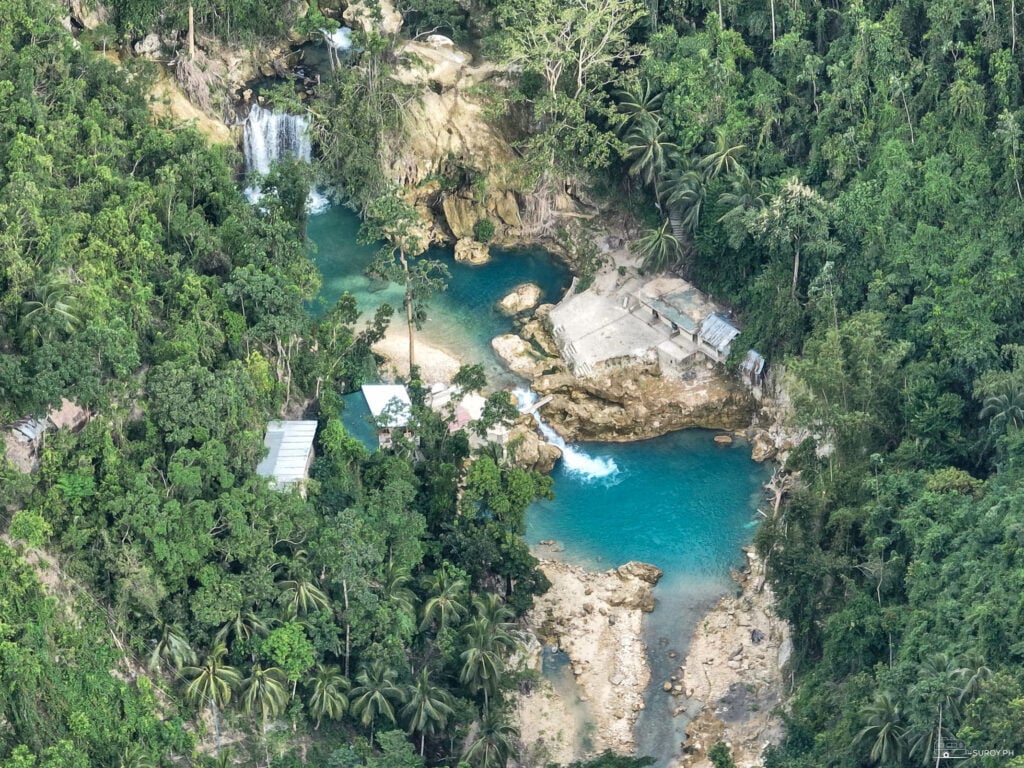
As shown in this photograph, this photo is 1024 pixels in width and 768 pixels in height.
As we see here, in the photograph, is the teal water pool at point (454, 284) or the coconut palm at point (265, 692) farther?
the teal water pool at point (454, 284)

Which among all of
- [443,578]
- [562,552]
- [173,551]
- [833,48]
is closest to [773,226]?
[833,48]

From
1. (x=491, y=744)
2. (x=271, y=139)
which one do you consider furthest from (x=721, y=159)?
(x=491, y=744)

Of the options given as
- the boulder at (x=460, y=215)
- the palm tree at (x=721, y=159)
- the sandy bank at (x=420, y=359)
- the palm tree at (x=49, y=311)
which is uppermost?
the palm tree at (x=721, y=159)

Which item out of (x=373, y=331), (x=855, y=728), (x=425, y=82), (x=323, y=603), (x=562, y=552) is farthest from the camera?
(x=425, y=82)

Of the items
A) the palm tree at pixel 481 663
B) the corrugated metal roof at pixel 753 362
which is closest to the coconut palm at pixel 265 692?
the palm tree at pixel 481 663

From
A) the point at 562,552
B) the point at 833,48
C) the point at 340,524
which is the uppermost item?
the point at 833,48

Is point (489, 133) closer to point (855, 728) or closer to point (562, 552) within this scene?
point (562, 552)

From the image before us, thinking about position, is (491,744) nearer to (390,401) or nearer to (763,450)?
(390,401)

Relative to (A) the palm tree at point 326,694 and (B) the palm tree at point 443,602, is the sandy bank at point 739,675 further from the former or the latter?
(A) the palm tree at point 326,694
